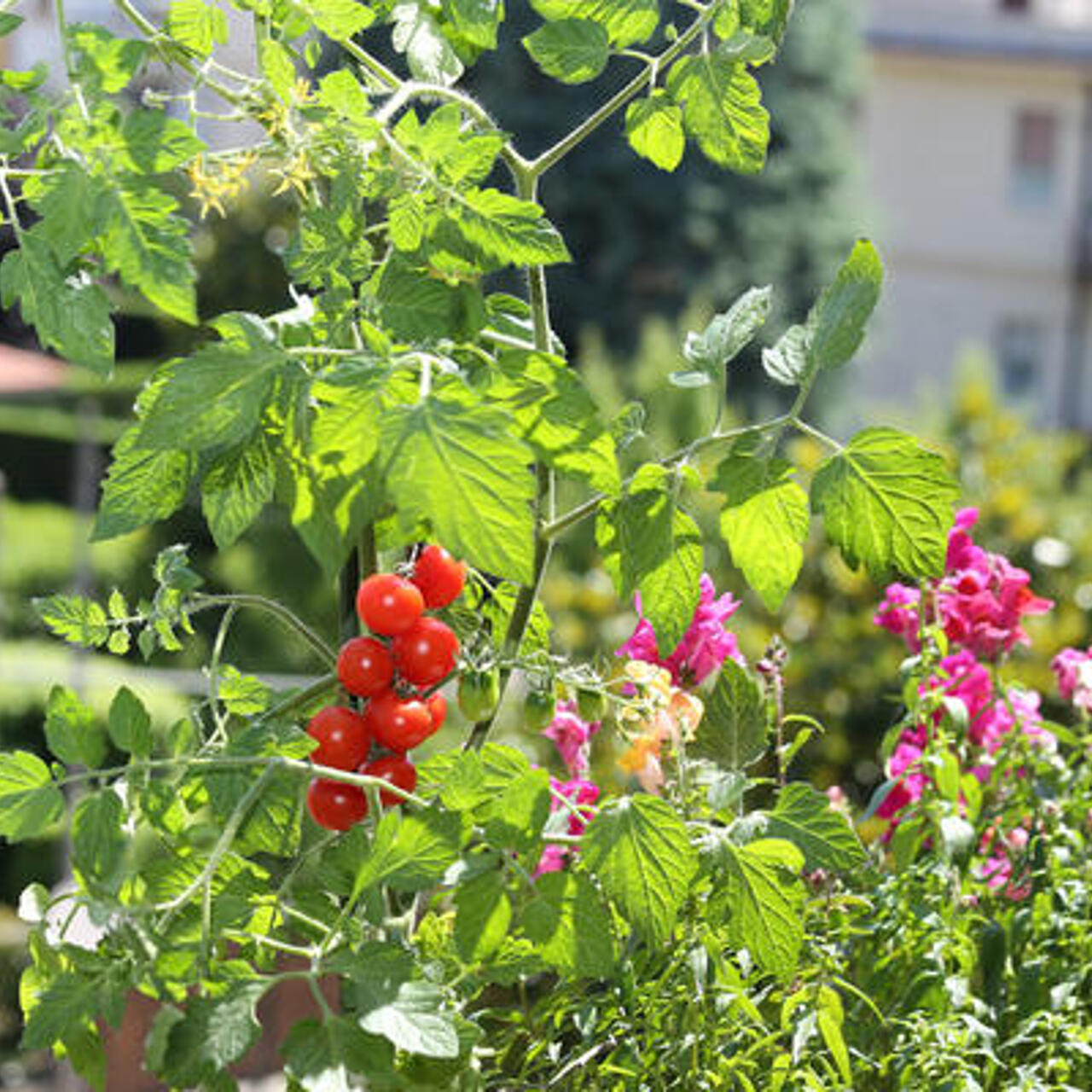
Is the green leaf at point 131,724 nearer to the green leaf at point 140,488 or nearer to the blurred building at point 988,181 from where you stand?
the green leaf at point 140,488

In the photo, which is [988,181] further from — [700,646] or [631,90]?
[631,90]

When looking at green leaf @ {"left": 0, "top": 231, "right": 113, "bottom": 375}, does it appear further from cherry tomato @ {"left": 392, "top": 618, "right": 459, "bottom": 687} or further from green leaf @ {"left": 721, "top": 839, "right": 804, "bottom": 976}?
green leaf @ {"left": 721, "top": 839, "right": 804, "bottom": 976}

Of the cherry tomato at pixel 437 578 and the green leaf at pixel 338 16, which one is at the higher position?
the green leaf at pixel 338 16

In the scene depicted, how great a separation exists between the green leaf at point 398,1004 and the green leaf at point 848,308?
1.22 feet

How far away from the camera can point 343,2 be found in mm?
999

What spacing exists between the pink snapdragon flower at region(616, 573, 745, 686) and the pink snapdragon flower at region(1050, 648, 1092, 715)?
314mm

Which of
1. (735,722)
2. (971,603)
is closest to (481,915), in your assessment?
(735,722)

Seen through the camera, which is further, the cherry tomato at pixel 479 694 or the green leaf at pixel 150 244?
the cherry tomato at pixel 479 694

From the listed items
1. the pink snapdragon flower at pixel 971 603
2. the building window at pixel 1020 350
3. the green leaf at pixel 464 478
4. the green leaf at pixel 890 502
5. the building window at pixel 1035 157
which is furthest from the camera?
the building window at pixel 1020 350

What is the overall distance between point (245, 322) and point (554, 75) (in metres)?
0.27

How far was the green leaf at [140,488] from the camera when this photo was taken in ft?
3.29

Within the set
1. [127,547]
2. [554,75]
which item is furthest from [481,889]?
[127,547]

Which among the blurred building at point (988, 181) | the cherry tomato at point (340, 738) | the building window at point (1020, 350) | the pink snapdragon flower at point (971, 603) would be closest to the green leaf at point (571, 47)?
the cherry tomato at point (340, 738)

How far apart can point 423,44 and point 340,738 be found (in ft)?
1.21
